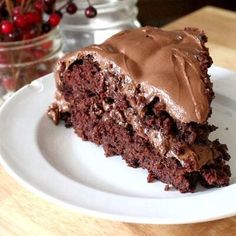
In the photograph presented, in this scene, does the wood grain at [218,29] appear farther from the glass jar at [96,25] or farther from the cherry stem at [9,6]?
the cherry stem at [9,6]

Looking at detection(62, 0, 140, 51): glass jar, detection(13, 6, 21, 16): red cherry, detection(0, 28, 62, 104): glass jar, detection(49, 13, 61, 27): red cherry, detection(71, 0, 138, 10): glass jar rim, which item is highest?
detection(13, 6, 21, 16): red cherry

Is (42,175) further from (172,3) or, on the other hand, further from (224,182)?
(172,3)

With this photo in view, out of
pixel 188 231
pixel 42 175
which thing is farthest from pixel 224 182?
pixel 42 175

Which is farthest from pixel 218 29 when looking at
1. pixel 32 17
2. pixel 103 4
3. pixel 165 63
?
pixel 165 63

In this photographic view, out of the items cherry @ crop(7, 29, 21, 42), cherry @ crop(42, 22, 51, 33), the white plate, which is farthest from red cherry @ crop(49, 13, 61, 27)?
the white plate

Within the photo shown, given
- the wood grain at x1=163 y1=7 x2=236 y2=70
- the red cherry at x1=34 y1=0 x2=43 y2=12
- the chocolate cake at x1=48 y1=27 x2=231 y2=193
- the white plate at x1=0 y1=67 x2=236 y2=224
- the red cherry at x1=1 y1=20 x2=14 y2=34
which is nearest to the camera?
the white plate at x1=0 y1=67 x2=236 y2=224

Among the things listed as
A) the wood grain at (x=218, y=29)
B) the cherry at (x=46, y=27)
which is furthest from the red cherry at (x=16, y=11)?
the wood grain at (x=218, y=29)

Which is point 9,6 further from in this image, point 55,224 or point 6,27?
point 55,224

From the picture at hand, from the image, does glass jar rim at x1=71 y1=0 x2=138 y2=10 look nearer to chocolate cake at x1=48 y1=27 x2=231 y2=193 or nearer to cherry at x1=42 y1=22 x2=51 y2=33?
cherry at x1=42 y1=22 x2=51 y2=33
